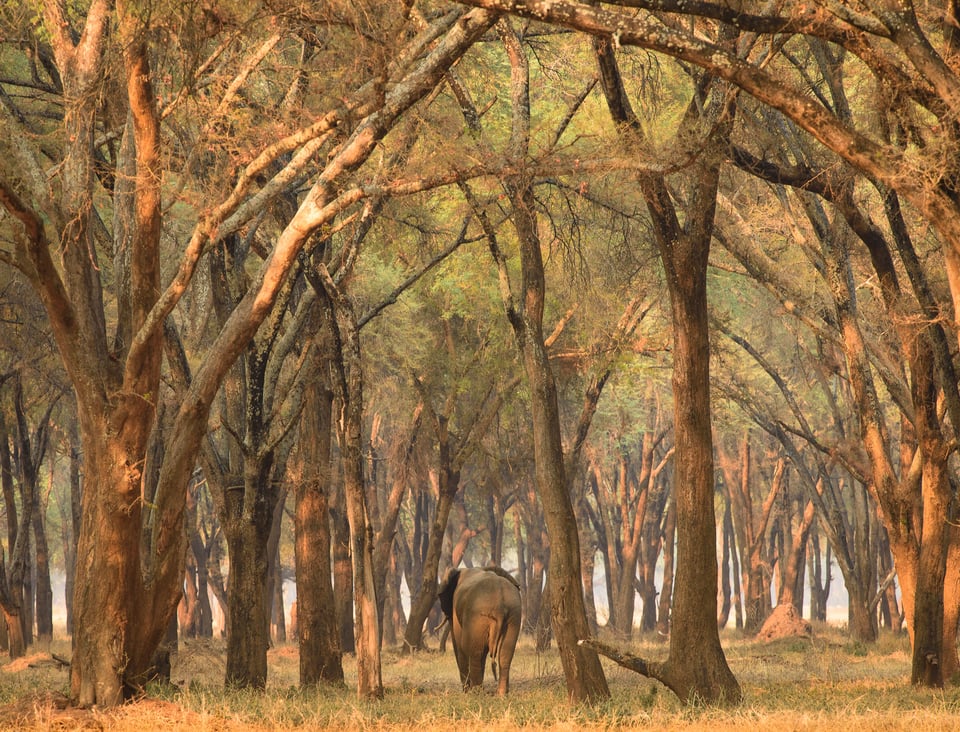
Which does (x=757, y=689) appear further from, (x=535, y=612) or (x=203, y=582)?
Result: (x=203, y=582)

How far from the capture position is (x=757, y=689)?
47.2 ft

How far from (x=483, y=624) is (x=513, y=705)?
4772 millimetres

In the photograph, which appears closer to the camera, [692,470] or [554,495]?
[692,470]

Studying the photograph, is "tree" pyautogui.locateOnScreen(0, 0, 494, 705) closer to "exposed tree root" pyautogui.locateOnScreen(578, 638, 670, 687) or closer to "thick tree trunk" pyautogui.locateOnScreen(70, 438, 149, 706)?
"thick tree trunk" pyautogui.locateOnScreen(70, 438, 149, 706)

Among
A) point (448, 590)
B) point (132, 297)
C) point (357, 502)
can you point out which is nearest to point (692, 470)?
point (357, 502)

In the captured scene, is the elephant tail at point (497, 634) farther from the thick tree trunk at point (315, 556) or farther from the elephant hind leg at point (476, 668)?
the thick tree trunk at point (315, 556)

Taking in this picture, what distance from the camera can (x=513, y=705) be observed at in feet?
42.6

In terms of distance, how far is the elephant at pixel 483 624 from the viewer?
1756 cm

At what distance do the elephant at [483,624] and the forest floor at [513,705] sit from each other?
1.69ft

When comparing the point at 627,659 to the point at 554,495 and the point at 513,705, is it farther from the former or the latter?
the point at 554,495

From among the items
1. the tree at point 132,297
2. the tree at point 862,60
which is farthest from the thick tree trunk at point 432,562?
the tree at point 862,60

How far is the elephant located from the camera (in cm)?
1756

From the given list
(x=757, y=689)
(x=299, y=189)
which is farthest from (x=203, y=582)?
(x=757, y=689)

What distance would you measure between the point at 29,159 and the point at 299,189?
23.6 ft
